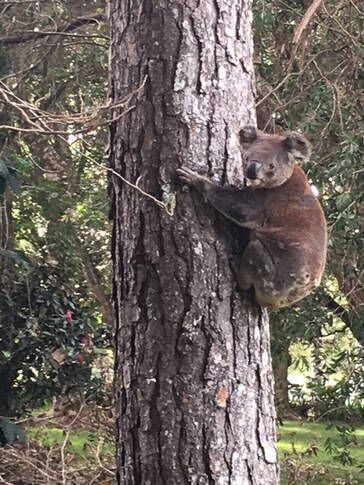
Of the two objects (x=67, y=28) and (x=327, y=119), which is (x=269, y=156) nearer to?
(x=327, y=119)

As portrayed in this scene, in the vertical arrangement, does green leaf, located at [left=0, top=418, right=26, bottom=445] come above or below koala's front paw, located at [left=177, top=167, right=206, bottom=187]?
below

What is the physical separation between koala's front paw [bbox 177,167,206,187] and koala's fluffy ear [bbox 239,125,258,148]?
296 mm

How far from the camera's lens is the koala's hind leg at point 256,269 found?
8.75 ft

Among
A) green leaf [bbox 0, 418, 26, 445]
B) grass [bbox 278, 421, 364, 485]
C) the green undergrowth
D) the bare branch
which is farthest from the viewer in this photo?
grass [bbox 278, 421, 364, 485]

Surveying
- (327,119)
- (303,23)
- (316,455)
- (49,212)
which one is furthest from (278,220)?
(316,455)

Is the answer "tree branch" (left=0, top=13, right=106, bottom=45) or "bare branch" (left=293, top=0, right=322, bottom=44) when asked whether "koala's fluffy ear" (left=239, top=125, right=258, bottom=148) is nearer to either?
"bare branch" (left=293, top=0, right=322, bottom=44)

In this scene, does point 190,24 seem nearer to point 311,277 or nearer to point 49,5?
point 311,277

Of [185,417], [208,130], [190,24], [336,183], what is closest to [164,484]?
[185,417]

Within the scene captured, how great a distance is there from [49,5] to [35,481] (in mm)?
4027

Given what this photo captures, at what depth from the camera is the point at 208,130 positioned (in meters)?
2.65

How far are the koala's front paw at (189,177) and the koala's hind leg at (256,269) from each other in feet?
0.98

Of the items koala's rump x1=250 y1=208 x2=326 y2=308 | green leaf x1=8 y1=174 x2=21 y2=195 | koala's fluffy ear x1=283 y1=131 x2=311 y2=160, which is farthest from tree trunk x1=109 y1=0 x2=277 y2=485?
green leaf x1=8 y1=174 x2=21 y2=195

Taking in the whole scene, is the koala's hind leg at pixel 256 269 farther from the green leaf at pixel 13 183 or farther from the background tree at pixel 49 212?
the background tree at pixel 49 212

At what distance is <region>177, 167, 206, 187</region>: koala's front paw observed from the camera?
2.58m
